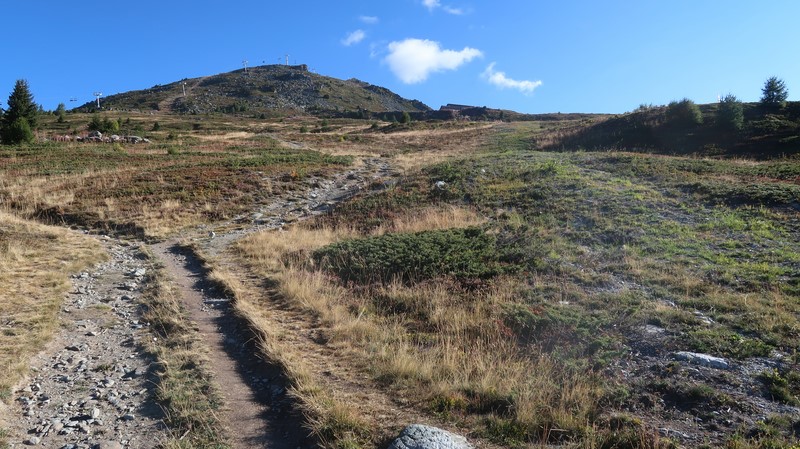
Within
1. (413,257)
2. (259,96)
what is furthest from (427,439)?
(259,96)

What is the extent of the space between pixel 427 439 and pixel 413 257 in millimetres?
7546

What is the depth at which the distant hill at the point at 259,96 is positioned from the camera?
13388 centimetres

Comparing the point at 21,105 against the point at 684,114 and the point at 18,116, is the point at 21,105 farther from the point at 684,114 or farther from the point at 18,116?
the point at 684,114

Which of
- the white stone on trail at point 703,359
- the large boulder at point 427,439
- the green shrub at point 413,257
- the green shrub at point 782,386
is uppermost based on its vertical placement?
the green shrub at point 413,257

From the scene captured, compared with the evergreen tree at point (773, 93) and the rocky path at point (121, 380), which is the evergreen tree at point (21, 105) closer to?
the rocky path at point (121, 380)

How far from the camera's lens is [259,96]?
150625 millimetres

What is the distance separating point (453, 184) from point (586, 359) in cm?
1681

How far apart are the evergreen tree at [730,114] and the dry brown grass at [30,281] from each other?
42179mm

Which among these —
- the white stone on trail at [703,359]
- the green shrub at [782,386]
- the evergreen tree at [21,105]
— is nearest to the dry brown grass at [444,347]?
the white stone on trail at [703,359]

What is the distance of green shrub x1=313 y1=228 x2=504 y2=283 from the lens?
446 inches

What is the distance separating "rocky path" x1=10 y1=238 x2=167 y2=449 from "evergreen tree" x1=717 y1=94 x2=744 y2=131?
138ft

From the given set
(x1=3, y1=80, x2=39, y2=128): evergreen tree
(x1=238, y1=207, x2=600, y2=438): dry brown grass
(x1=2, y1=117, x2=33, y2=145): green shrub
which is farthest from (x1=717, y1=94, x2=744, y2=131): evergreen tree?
(x1=3, y1=80, x2=39, y2=128): evergreen tree

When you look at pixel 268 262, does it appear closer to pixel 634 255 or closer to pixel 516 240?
pixel 516 240

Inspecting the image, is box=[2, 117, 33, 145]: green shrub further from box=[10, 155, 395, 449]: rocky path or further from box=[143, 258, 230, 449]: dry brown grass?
box=[143, 258, 230, 449]: dry brown grass
